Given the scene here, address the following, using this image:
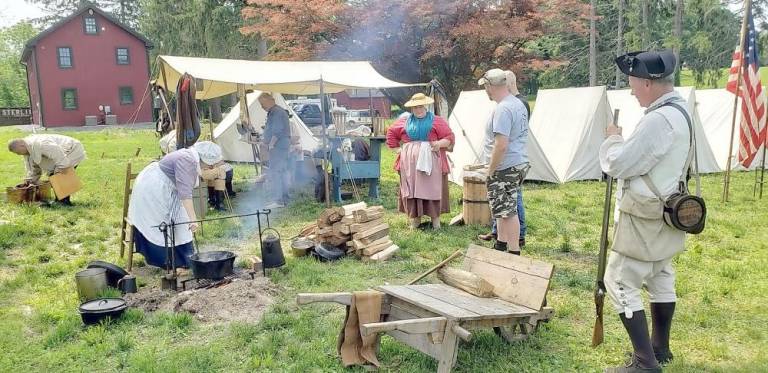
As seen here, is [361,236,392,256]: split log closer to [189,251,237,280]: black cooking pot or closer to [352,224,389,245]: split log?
[352,224,389,245]: split log

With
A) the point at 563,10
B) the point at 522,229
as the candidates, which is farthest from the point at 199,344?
the point at 563,10

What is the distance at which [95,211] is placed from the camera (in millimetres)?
8023

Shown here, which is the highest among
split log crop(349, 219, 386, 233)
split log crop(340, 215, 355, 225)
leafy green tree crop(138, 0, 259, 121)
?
leafy green tree crop(138, 0, 259, 121)

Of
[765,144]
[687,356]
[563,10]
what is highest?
[563,10]

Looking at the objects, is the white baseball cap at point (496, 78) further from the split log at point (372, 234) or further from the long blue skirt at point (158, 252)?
the long blue skirt at point (158, 252)

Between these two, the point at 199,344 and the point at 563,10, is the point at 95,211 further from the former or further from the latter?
the point at 563,10

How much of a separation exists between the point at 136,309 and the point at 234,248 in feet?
6.36

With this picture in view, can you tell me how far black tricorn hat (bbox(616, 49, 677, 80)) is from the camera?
110 inches

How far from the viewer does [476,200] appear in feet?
22.2

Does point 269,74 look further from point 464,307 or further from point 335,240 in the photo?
point 464,307

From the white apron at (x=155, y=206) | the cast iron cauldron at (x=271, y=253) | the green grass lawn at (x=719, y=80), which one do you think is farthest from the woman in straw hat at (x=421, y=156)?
the green grass lawn at (x=719, y=80)

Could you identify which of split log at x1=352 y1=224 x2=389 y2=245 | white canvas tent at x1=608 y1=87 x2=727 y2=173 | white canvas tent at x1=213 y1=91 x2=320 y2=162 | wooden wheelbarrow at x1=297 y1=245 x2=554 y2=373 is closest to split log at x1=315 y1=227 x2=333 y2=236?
split log at x1=352 y1=224 x2=389 y2=245

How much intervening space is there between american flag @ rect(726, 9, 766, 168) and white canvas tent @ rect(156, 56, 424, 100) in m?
4.58

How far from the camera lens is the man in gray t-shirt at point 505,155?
462 cm
